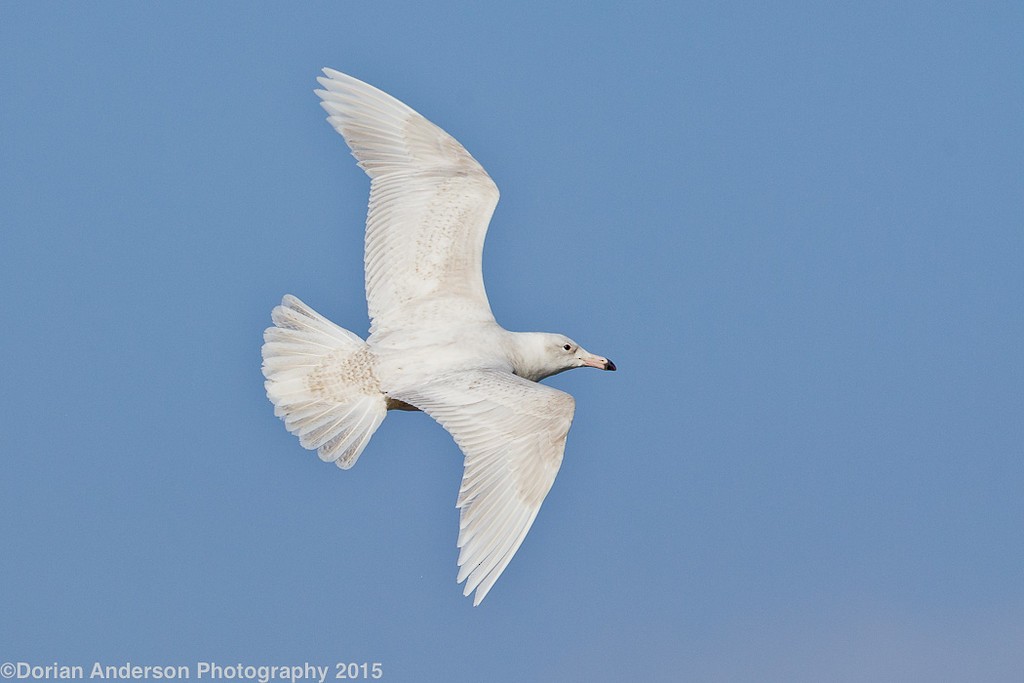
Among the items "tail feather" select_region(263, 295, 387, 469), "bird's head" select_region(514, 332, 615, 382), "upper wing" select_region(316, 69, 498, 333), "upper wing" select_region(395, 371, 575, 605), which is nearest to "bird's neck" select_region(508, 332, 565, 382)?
"bird's head" select_region(514, 332, 615, 382)

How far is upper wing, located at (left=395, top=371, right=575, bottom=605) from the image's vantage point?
12109mm

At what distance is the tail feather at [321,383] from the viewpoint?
1405 cm

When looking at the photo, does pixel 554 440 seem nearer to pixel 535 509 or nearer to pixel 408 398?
pixel 535 509

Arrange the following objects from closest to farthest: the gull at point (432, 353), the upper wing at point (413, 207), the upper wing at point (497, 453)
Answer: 1. the upper wing at point (497, 453)
2. the gull at point (432, 353)
3. the upper wing at point (413, 207)

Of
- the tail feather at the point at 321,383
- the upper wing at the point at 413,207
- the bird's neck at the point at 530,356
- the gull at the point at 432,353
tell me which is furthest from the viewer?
the upper wing at the point at 413,207

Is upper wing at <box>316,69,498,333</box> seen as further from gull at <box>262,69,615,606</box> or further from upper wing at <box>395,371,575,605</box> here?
upper wing at <box>395,371,575,605</box>

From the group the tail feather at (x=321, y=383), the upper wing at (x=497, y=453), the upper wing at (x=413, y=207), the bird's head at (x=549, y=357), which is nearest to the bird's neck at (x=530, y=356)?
the bird's head at (x=549, y=357)

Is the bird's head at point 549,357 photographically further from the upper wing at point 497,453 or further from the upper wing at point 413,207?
the upper wing at point 497,453

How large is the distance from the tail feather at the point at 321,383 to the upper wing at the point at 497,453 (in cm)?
69

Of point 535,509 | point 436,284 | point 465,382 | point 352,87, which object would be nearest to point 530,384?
point 465,382

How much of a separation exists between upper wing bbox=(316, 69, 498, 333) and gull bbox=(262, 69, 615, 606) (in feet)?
0.04

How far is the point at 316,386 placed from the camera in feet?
47.1

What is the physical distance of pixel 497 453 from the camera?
41.8ft

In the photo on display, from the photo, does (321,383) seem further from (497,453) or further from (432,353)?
(497,453)
